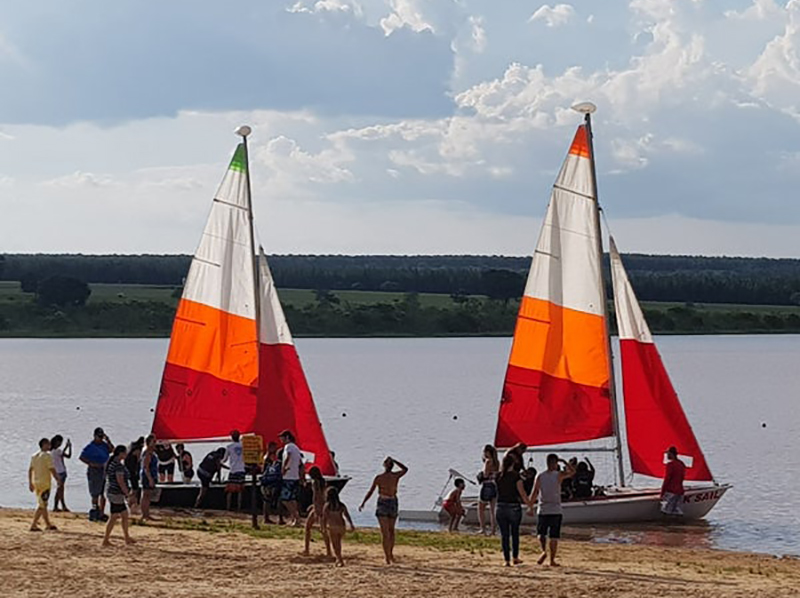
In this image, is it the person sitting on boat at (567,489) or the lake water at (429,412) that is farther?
the lake water at (429,412)

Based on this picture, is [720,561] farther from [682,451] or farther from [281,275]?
[281,275]

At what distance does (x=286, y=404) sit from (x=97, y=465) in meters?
6.58

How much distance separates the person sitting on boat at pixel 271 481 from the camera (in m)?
25.9

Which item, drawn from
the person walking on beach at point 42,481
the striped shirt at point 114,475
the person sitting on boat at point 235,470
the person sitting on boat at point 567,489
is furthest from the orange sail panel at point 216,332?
the striped shirt at point 114,475

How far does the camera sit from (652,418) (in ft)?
102

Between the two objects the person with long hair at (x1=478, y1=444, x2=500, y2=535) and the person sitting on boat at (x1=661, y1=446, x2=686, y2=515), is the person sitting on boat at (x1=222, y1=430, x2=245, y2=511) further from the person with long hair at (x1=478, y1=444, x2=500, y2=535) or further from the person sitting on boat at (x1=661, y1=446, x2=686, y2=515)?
the person sitting on boat at (x1=661, y1=446, x2=686, y2=515)

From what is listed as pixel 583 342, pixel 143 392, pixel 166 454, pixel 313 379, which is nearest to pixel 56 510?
pixel 166 454

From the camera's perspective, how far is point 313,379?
9475 cm

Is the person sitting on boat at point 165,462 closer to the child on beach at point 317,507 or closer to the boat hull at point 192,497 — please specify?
the boat hull at point 192,497

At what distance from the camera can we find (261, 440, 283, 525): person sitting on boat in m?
25.9

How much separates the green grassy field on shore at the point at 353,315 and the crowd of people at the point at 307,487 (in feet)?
366

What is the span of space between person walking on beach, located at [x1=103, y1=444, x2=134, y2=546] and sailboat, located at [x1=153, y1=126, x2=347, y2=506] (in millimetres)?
8916

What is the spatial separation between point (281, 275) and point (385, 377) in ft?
262

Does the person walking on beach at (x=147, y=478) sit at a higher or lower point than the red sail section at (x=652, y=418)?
lower
